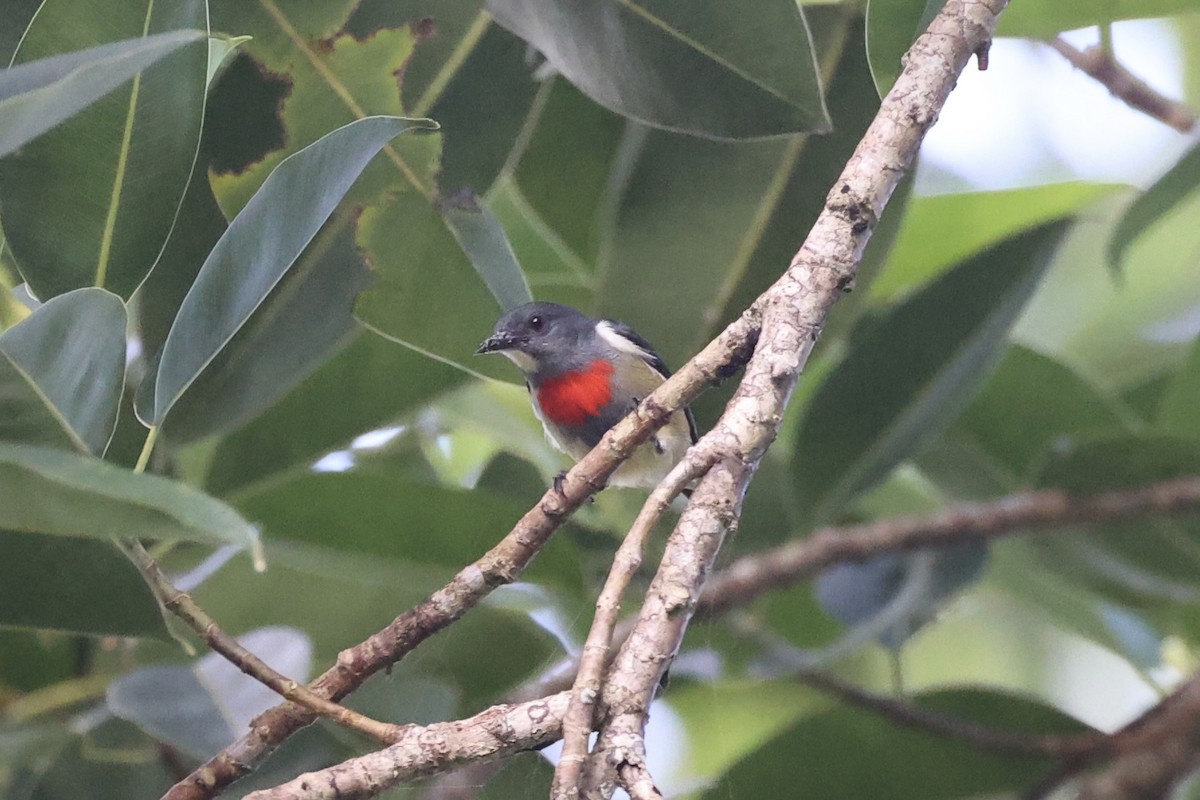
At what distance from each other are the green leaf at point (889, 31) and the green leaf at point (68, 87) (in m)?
0.84

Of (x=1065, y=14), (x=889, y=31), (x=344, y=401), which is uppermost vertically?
(x=1065, y=14)

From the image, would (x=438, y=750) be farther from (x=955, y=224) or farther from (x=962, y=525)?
(x=955, y=224)

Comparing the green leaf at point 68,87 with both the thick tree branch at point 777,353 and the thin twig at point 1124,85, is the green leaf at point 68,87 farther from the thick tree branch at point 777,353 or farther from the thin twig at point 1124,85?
the thin twig at point 1124,85

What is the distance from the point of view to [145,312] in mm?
1580

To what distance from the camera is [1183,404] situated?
2223mm

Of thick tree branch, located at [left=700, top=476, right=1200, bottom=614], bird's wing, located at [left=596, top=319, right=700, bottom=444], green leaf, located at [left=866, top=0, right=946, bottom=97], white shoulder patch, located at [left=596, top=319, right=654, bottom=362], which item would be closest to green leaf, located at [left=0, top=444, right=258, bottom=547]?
green leaf, located at [left=866, top=0, right=946, bottom=97]

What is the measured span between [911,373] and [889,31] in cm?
75

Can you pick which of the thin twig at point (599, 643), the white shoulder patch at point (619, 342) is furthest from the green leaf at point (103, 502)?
the white shoulder patch at point (619, 342)

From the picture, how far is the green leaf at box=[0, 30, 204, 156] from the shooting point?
1.05 metres

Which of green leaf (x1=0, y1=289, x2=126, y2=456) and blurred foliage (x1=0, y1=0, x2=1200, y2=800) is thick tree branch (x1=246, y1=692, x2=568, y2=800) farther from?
green leaf (x1=0, y1=289, x2=126, y2=456)

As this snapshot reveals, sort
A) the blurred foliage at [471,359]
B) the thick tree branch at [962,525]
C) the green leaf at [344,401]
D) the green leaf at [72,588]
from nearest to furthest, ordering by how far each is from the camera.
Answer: the blurred foliage at [471,359] < the green leaf at [72,588] < the green leaf at [344,401] < the thick tree branch at [962,525]

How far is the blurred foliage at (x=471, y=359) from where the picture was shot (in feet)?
4.14

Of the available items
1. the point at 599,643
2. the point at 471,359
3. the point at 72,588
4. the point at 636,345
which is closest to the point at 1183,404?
the point at 636,345

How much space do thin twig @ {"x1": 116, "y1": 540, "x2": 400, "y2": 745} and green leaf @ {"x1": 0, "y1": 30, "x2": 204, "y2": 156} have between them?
44cm
